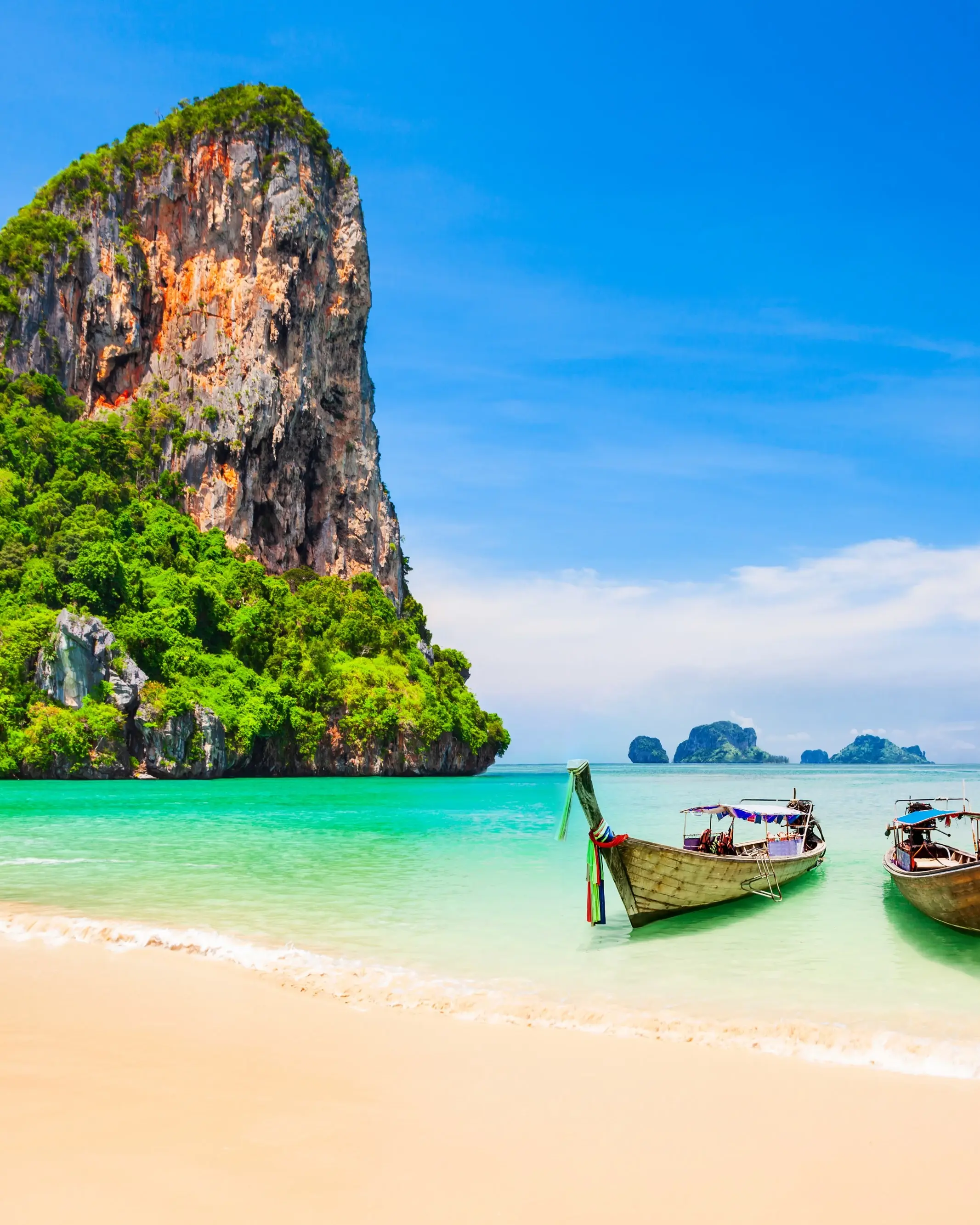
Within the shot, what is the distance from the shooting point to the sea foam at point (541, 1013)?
282 inches

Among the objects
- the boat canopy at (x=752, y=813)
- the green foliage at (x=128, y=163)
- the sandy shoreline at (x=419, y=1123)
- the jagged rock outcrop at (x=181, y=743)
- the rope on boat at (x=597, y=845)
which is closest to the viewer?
the sandy shoreline at (x=419, y=1123)

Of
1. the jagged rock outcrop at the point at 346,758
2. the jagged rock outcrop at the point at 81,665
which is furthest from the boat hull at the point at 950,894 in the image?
the jagged rock outcrop at the point at 346,758

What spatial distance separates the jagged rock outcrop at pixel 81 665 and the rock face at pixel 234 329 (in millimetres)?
21639

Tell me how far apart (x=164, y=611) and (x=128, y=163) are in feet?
149

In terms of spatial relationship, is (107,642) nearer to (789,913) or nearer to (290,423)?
(290,423)

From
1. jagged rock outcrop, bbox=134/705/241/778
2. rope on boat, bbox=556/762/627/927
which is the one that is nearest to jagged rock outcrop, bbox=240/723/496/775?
jagged rock outcrop, bbox=134/705/241/778

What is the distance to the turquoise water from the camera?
8586 millimetres

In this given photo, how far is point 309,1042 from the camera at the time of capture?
7031 mm

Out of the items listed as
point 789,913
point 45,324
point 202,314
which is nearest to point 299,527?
point 202,314

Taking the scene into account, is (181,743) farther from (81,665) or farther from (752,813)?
(752,813)

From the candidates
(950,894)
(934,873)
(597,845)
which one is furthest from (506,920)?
(950,894)

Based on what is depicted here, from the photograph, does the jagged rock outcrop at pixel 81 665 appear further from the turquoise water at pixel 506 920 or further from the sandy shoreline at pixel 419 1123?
the sandy shoreline at pixel 419 1123

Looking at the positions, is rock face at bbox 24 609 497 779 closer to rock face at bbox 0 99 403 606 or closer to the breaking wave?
rock face at bbox 0 99 403 606

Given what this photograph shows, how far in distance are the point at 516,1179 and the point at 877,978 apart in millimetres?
6583
